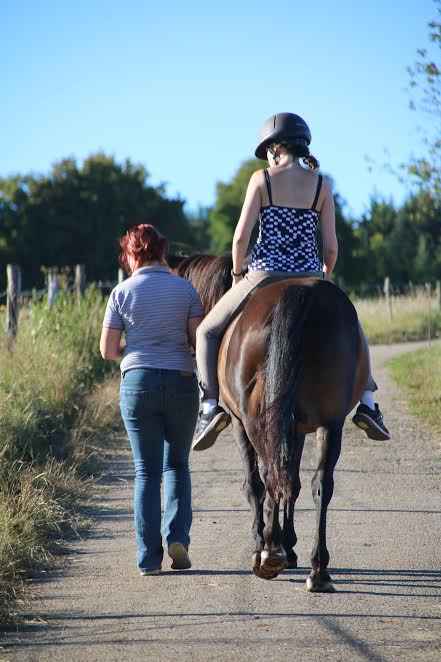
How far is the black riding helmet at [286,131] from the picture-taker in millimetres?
6156

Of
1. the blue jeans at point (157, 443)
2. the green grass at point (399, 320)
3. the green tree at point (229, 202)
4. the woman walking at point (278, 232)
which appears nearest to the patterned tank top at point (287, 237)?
the woman walking at point (278, 232)

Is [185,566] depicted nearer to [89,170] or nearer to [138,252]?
[138,252]

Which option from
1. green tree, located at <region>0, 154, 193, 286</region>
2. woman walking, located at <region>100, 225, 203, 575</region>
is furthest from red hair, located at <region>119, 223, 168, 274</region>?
green tree, located at <region>0, 154, 193, 286</region>

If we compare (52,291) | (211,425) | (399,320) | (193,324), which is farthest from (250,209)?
(399,320)

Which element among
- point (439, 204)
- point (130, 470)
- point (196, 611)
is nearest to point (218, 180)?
point (439, 204)

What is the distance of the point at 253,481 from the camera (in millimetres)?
6137

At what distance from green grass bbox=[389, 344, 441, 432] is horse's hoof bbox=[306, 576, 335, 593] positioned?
22.5ft

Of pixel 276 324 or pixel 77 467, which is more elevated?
pixel 276 324

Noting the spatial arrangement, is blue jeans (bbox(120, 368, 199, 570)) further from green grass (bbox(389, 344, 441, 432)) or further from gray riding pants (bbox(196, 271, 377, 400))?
green grass (bbox(389, 344, 441, 432))

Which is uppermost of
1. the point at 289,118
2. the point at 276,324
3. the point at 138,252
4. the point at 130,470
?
the point at 289,118

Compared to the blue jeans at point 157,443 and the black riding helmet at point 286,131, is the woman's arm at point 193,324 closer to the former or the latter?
the blue jeans at point 157,443

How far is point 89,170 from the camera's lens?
195 ft

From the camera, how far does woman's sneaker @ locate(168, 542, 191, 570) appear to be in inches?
243

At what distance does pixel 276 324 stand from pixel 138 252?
135 centimetres
